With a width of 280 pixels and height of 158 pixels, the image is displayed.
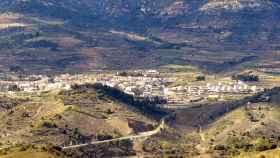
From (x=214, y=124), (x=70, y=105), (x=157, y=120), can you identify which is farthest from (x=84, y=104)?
(x=214, y=124)

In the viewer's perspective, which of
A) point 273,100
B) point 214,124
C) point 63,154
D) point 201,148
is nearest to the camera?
point 63,154

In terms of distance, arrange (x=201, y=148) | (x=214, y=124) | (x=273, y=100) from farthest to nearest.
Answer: (x=273, y=100) → (x=214, y=124) → (x=201, y=148)

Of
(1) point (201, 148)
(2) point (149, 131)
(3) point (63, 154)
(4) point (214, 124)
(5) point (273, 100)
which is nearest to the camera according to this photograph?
(3) point (63, 154)

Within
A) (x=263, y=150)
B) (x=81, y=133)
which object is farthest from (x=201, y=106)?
(x=263, y=150)

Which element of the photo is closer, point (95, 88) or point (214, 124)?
point (214, 124)

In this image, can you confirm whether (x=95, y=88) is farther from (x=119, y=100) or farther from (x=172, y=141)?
(x=172, y=141)

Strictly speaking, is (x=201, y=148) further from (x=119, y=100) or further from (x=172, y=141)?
(x=119, y=100)

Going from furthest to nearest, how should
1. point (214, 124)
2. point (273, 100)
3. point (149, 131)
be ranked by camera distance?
point (273, 100) < point (214, 124) < point (149, 131)

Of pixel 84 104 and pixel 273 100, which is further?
pixel 273 100
